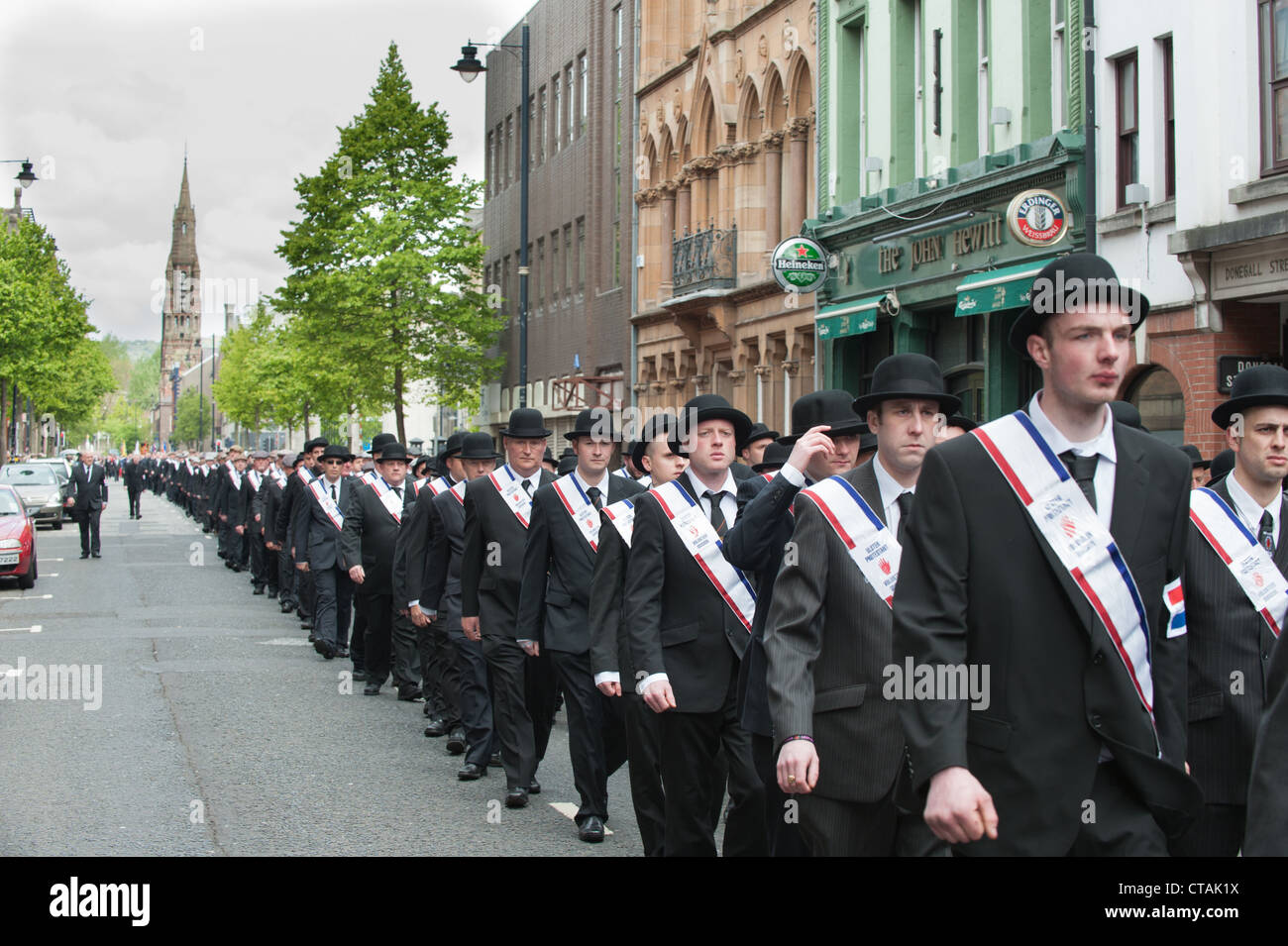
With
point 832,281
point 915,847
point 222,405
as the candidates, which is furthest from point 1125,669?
point 222,405

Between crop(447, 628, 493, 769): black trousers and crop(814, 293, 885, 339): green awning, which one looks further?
crop(814, 293, 885, 339): green awning

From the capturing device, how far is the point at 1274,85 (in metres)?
17.2

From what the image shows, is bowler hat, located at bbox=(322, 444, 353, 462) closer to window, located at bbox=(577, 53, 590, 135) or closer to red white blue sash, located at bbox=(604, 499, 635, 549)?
red white blue sash, located at bbox=(604, 499, 635, 549)

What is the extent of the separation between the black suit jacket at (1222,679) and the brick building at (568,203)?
33.2 metres

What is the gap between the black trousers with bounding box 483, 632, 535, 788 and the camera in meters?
9.38

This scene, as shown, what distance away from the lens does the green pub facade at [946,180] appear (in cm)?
2044

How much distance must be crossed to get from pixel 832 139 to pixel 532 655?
64.6ft

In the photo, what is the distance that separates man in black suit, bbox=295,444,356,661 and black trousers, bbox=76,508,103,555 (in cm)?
1601

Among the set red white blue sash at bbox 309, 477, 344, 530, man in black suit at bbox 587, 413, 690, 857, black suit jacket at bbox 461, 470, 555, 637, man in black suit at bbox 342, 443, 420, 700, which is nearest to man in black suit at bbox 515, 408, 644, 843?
black suit jacket at bbox 461, 470, 555, 637

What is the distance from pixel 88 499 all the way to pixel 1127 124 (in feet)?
69.3

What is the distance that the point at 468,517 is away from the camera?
10180 mm

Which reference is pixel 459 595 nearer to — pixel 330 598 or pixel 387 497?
pixel 387 497

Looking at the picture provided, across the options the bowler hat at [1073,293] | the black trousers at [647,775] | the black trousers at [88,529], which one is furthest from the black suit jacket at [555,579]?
the black trousers at [88,529]

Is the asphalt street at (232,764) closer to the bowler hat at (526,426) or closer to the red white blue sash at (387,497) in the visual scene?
the red white blue sash at (387,497)
